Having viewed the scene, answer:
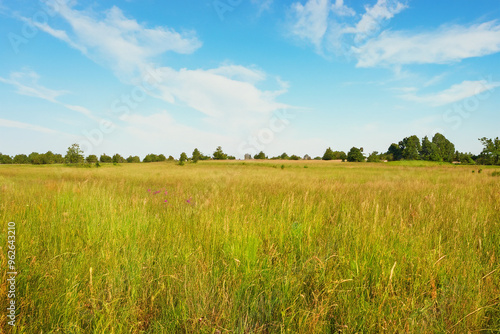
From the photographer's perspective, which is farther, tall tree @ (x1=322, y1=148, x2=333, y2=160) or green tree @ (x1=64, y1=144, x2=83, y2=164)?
tall tree @ (x1=322, y1=148, x2=333, y2=160)

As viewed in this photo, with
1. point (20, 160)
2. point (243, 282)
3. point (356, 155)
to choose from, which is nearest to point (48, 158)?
point (20, 160)

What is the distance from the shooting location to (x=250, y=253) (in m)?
2.11

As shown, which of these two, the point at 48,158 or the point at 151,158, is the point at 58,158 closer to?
the point at 48,158

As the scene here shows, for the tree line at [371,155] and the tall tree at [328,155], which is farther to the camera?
the tall tree at [328,155]

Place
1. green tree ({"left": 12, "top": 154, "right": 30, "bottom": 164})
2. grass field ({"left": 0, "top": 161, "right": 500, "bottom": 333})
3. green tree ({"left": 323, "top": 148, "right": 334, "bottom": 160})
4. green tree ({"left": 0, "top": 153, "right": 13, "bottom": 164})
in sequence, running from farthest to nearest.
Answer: green tree ({"left": 323, "top": 148, "right": 334, "bottom": 160}), green tree ({"left": 0, "top": 153, "right": 13, "bottom": 164}), green tree ({"left": 12, "top": 154, "right": 30, "bottom": 164}), grass field ({"left": 0, "top": 161, "right": 500, "bottom": 333})

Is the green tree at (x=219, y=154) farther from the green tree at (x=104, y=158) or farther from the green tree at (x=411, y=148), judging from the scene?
Answer: the green tree at (x=411, y=148)

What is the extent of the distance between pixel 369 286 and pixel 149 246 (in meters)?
2.12

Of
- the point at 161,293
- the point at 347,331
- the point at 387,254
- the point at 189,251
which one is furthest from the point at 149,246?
the point at 387,254

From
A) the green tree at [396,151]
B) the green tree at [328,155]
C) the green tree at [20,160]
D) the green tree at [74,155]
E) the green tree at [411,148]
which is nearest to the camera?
the green tree at [74,155]

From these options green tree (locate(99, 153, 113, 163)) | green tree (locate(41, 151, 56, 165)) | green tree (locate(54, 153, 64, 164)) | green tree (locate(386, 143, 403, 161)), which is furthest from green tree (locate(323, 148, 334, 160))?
green tree (locate(41, 151, 56, 165))

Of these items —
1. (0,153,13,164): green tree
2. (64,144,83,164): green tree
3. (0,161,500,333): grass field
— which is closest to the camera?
(0,161,500,333): grass field

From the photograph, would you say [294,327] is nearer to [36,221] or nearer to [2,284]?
[2,284]

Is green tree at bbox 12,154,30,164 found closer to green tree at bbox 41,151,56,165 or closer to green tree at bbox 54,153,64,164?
green tree at bbox 41,151,56,165

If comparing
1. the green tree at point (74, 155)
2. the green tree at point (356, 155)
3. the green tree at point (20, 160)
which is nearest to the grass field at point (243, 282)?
the green tree at point (74, 155)
